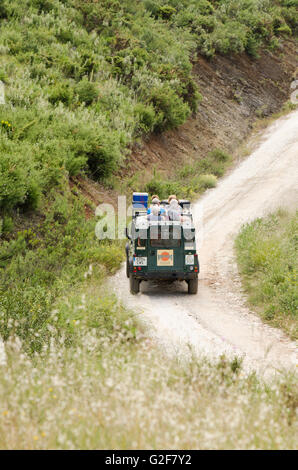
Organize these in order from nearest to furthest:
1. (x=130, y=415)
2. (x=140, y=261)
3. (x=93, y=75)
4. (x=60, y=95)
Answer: (x=130, y=415)
(x=140, y=261)
(x=60, y=95)
(x=93, y=75)

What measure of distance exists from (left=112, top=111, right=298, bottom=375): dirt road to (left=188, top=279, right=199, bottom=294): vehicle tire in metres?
0.14

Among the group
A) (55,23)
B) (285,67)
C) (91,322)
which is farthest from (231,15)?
(91,322)

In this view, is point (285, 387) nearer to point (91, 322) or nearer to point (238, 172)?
point (91, 322)

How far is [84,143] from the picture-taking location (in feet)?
49.3

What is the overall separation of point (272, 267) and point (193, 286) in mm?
1928

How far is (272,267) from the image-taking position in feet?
35.0

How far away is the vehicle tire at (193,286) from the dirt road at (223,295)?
0.46 ft

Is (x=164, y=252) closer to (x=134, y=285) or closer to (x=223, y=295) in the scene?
(x=134, y=285)

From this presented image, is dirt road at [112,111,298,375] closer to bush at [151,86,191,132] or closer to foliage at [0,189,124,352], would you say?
foliage at [0,189,124,352]

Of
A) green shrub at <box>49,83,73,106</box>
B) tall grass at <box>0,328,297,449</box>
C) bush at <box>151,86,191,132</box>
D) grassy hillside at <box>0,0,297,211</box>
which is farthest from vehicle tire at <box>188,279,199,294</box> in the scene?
bush at <box>151,86,191,132</box>

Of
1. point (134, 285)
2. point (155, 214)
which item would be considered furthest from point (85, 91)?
point (134, 285)

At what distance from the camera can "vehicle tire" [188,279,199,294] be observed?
413 inches

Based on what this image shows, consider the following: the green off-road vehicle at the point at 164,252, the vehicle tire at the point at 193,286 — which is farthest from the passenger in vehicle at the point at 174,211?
the vehicle tire at the point at 193,286
